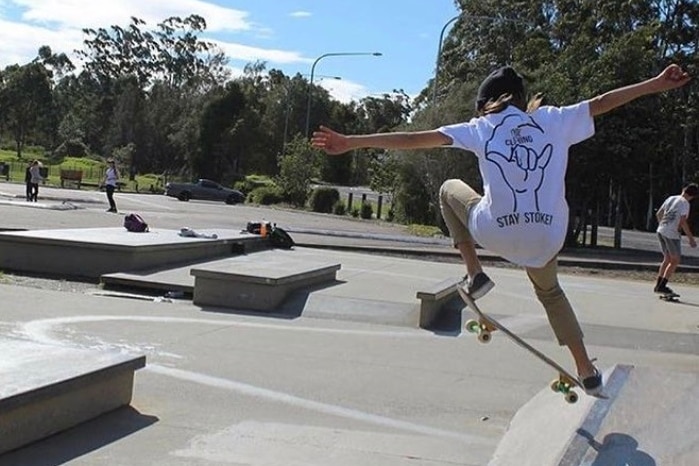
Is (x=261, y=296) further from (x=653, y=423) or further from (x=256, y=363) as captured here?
(x=653, y=423)

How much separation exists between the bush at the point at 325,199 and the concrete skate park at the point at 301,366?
106 ft

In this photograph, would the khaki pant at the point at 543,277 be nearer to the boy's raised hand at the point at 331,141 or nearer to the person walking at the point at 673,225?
the boy's raised hand at the point at 331,141

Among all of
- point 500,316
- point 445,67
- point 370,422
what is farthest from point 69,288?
point 445,67

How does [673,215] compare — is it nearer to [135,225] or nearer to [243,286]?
[243,286]

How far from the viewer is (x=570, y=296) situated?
12.2 meters

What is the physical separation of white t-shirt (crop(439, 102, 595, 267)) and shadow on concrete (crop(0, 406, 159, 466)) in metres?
2.52

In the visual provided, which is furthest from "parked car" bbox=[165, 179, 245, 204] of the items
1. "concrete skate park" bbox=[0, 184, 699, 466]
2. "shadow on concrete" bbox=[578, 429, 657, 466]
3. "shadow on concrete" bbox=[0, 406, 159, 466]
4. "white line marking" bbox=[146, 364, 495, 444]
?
"shadow on concrete" bbox=[578, 429, 657, 466]

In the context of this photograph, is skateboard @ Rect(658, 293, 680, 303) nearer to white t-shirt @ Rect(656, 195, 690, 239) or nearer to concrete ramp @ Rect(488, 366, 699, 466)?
white t-shirt @ Rect(656, 195, 690, 239)

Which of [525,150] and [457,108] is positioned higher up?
[457,108]

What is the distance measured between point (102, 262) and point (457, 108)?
24.2 meters

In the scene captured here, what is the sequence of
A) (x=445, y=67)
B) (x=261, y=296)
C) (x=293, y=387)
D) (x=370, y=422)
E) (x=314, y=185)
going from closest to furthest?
(x=370, y=422)
(x=293, y=387)
(x=261, y=296)
(x=314, y=185)
(x=445, y=67)

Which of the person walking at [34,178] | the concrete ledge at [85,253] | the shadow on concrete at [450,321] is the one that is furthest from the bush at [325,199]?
the shadow on concrete at [450,321]

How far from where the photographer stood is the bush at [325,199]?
153ft

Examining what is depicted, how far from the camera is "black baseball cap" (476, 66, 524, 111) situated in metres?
4.85
